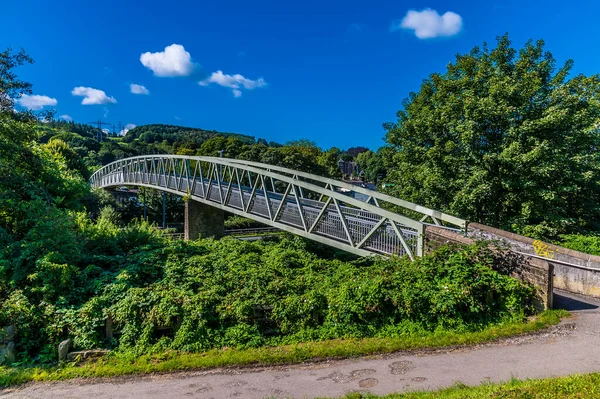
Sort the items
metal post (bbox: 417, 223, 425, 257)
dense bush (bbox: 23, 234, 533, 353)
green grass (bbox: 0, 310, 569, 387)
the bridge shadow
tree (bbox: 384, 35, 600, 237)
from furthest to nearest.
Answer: tree (bbox: 384, 35, 600, 237), metal post (bbox: 417, 223, 425, 257), the bridge shadow, dense bush (bbox: 23, 234, 533, 353), green grass (bbox: 0, 310, 569, 387)

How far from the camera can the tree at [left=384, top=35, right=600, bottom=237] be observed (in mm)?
12773

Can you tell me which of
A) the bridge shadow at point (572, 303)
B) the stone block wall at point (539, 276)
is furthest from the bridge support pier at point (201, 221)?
the bridge shadow at point (572, 303)

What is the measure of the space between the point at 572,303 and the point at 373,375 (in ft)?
19.0

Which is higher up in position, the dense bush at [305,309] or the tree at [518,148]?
the tree at [518,148]

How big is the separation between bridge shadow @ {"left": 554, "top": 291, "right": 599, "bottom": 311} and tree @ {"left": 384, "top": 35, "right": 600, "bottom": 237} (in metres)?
4.61

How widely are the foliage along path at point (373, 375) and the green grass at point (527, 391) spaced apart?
0.31 m

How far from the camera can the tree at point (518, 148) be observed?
12.8 m

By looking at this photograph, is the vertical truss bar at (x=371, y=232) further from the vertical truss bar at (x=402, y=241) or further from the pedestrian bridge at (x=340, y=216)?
the vertical truss bar at (x=402, y=241)

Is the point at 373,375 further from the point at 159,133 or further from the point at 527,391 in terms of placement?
the point at 159,133

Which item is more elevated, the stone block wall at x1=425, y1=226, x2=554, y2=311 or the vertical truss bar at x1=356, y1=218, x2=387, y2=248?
the vertical truss bar at x1=356, y1=218, x2=387, y2=248

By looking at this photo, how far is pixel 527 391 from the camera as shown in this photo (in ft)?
13.2

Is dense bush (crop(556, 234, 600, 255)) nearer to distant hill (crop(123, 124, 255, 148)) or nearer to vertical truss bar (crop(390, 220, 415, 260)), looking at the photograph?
vertical truss bar (crop(390, 220, 415, 260))

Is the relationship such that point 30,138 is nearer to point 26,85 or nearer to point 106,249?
point 26,85

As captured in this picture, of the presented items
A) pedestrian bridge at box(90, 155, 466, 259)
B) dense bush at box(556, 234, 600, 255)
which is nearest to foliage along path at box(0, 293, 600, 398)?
pedestrian bridge at box(90, 155, 466, 259)
